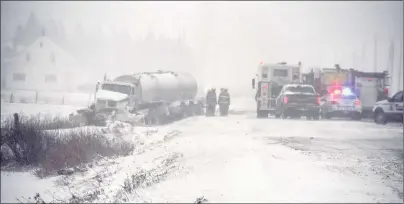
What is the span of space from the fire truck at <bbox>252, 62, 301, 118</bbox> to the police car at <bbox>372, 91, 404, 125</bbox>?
587 cm

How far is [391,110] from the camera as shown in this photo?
60.0ft

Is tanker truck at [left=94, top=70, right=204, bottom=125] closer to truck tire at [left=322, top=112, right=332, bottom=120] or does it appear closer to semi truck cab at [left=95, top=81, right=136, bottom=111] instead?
semi truck cab at [left=95, top=81, right=136, bottom=111]

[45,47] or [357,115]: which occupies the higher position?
[45,47]

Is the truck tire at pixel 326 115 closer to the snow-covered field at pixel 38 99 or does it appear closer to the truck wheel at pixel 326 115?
the truck wheel at pixel 326 115

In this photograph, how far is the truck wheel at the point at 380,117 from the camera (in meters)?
18.6

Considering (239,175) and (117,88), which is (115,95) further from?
(239,175)

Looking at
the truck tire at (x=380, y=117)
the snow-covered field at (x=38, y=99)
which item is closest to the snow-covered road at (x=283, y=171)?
the truck tire at (x=380, y=117)

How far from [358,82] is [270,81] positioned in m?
5.91

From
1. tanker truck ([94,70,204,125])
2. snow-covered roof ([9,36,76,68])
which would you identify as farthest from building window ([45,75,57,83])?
tanker truck ([94,70,204,125])

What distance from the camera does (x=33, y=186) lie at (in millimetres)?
8430

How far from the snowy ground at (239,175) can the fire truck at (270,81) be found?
1073 centimetres

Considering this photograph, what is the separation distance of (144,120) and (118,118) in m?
1.37

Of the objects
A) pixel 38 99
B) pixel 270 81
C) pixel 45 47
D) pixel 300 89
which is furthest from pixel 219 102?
pixel 45 47

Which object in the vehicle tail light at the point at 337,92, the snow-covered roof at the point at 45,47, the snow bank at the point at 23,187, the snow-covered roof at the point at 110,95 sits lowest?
the snow bank at the point at 23,187
